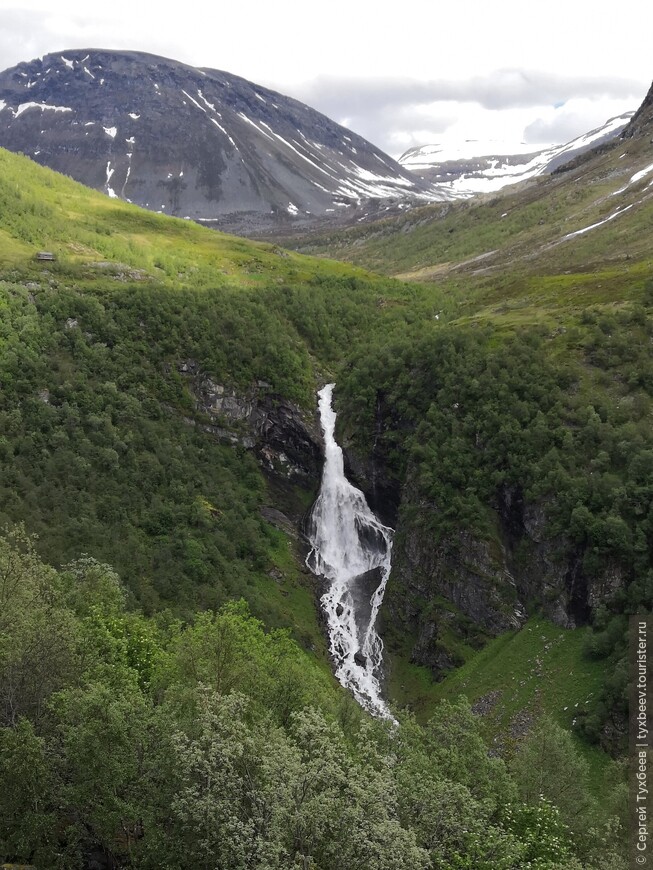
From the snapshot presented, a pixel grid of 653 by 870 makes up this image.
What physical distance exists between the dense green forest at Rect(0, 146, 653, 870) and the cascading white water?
8.41ft

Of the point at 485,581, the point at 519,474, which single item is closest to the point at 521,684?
the point at 485,581

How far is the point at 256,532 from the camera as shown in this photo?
79.0m

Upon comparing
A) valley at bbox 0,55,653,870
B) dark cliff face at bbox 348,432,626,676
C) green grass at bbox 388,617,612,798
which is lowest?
green grass at bbox 388,617,612,798

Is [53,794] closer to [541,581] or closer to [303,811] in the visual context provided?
[303,811]

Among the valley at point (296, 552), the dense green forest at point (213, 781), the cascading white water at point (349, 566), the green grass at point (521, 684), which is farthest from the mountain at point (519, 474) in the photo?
the dense green forest at point (213, 781)

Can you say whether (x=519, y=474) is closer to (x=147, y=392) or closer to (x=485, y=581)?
(x=485, y=581)

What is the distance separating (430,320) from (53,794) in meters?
101

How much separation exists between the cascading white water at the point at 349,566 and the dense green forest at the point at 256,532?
256cm

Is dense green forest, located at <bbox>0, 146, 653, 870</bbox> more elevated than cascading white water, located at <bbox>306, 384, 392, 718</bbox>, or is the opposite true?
dense green forest, located at <bbox>0, 146, 653, 870</bbox>

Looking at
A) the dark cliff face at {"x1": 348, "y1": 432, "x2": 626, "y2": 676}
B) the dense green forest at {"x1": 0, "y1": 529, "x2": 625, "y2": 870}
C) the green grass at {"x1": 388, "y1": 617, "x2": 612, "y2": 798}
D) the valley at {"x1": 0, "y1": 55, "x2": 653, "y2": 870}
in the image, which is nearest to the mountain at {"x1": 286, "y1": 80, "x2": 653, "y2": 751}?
the dark cliff face at {"x1": 348, "y1": 432, "x2": 626, "y2": 676}

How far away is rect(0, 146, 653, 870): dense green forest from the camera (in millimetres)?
22844

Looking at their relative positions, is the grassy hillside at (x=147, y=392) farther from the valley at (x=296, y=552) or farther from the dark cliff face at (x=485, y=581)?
the dark cliff face at (x=485, y=581)

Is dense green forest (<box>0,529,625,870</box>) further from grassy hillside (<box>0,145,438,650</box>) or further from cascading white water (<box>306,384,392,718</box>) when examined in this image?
cascading white water (<box>306,384,392,718</box>)

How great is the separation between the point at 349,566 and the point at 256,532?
493 inches
